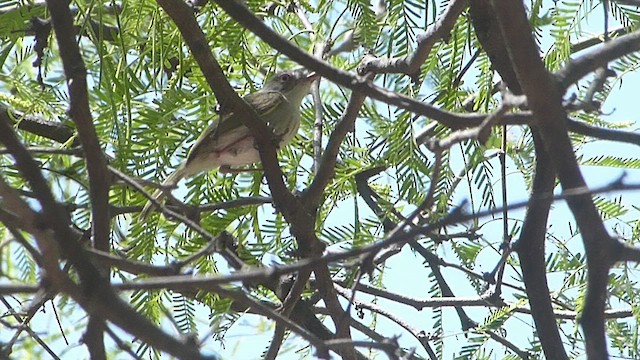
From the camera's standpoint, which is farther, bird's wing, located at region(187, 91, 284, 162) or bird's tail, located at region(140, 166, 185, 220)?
bird's wing, located at region(187, 91, 284, 162)

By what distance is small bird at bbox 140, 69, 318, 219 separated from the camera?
3502 mm

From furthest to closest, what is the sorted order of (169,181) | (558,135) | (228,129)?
(228,129), (169,181), (558,135)

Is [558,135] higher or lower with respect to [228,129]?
lower

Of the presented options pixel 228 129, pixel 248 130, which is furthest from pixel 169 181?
pixel 228 129

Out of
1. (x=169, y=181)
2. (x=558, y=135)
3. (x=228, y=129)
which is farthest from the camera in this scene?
(x=228, y=129)

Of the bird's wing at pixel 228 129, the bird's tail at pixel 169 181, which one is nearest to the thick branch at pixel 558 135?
the bird's wing at pixel 228 129

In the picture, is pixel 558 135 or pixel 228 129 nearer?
pixel 558 135

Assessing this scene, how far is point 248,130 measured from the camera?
11.5 feet

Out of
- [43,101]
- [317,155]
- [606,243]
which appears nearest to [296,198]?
[317,155]

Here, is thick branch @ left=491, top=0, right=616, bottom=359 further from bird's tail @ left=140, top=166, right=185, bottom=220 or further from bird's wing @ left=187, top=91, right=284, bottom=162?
bird's tail @ left=140, top=166, right=185, bottom=220

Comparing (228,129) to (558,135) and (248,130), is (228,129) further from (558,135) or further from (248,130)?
(558,135)

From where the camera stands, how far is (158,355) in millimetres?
3359

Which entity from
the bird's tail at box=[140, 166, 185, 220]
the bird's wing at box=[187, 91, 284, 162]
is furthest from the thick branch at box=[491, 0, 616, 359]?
the bird's tail at box=[140, 166, 185, 220]

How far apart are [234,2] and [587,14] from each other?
108 cm
